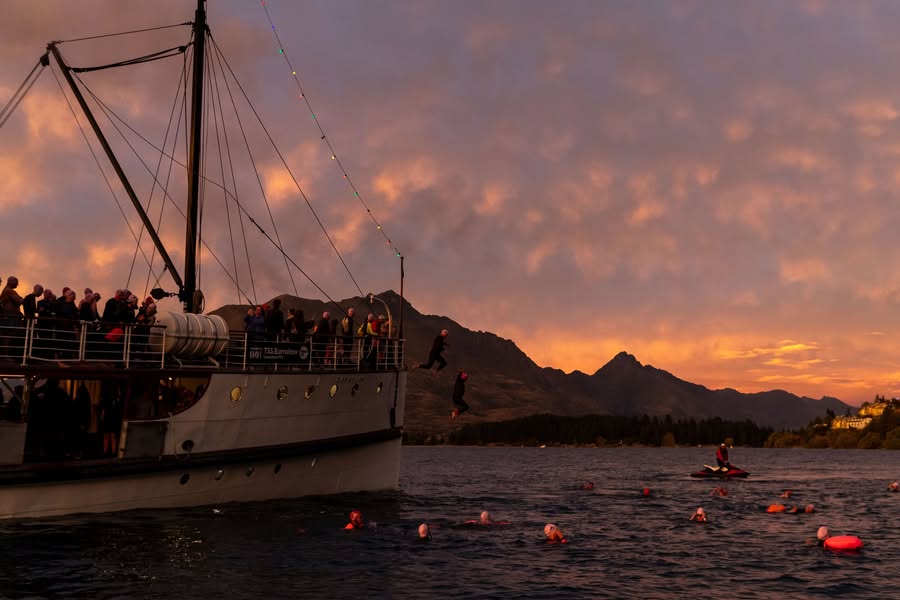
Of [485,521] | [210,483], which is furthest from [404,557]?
[485,521]

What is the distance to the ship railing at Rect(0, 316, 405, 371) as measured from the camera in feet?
66.2

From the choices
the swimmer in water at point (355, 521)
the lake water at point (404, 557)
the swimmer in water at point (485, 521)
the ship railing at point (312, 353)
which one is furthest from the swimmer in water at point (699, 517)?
the swimmer in water at point (355, 521)

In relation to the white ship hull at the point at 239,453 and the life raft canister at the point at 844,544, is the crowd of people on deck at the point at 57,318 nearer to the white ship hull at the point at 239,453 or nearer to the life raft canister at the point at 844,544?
the white ship hull at the point at 239,453

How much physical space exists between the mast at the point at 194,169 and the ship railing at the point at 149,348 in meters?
3.22

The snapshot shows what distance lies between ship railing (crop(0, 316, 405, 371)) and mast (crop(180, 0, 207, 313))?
322 cm

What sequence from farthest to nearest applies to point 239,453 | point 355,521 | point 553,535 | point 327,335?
point 327,335 < point 355,521 < point 553,535 < point 239,453

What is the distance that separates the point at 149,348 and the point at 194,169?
8172 millimetres

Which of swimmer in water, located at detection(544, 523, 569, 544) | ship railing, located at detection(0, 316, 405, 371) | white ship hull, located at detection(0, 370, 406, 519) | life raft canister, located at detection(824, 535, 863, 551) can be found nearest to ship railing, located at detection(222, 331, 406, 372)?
ship railing, located at detection(0, 316, 405, 371)

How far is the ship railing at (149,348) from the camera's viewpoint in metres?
20.2

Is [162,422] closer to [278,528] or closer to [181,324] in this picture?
[181,324]

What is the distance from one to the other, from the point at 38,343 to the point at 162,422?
11.6 ft

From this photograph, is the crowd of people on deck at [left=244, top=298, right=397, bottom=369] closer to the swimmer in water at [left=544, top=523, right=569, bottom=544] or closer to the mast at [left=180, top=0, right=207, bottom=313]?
the mast at [left=180, top=0, right=207, bottom=313]

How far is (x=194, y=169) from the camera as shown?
28953 millimetres

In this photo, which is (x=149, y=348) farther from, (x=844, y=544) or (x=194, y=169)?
(x=844, y=544)
